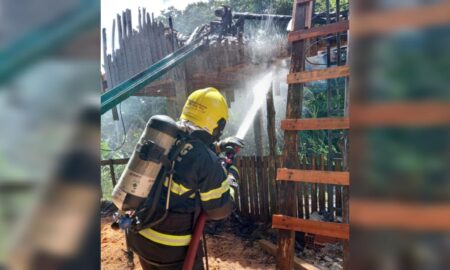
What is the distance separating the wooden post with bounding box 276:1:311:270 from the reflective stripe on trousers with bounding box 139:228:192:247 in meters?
0.96

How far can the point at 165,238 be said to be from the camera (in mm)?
2521

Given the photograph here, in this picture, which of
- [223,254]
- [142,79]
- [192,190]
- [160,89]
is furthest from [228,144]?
[160,89]

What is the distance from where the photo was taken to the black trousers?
2.56 metres

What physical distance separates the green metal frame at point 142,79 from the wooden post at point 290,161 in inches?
62.7

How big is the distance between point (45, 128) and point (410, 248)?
535 millimetres

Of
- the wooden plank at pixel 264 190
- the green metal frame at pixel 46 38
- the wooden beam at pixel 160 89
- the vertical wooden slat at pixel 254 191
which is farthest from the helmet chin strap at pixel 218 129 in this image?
the wooden beam at pixel 160 89

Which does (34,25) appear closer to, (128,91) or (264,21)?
(128,91)

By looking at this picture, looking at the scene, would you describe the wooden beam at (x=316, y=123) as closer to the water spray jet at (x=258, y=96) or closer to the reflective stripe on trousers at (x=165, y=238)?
the reflective stripe on trousers at (x=165, y=238)

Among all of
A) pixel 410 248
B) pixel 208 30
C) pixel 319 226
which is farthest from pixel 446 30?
pixel 208 30

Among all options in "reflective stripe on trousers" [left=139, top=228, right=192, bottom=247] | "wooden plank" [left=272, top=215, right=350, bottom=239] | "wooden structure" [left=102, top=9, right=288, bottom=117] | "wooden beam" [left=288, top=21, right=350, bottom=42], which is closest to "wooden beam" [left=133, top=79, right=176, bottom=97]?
"wooden structure" [left=102, top=9, right=288, bottom=117]

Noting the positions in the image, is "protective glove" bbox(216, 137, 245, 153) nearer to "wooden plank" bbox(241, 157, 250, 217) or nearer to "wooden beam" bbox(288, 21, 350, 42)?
"wooden beam" bbox(288, 21, 350, 42)

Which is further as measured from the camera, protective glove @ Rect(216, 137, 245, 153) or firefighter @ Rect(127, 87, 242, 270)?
protective glove @ Rect(216, 137, 245, 153)

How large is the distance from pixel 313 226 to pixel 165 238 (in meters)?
1.21

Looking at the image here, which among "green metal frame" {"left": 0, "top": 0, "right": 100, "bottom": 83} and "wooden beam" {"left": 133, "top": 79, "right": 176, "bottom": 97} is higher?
"wooden beam" {"left": 133, "top": 79, "right": 176, "bottom": 97}
